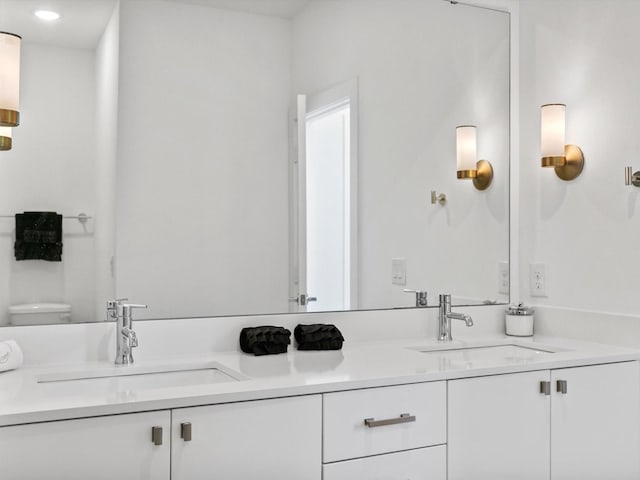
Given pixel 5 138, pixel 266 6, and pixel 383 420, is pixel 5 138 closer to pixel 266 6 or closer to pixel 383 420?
pixel 266 6

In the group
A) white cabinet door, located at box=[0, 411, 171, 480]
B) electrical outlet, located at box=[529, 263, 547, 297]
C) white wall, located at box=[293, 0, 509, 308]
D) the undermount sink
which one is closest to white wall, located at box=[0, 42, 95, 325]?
the undermount sink

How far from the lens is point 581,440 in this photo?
6.61 feet

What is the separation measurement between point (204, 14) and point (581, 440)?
175 centimetres

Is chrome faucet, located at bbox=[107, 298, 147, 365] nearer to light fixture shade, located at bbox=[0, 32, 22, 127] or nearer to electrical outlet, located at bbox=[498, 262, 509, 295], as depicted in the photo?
light fixture shade, located at bbox=[0, 32, 22, 127]

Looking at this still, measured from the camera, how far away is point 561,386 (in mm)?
1959

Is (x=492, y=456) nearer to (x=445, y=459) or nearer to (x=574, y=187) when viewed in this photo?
A: (x=445, y=459)

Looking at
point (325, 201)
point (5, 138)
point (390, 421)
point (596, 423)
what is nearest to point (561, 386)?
A: point (596, 423)

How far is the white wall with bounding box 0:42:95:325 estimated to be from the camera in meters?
1.80

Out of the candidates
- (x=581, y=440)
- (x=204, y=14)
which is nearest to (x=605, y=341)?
(x=581, y=440)

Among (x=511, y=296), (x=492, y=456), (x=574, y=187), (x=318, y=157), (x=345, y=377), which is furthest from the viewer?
(x=511, y=296)

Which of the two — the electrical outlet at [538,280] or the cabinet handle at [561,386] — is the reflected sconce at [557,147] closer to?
the electrical outlet at [538,280]

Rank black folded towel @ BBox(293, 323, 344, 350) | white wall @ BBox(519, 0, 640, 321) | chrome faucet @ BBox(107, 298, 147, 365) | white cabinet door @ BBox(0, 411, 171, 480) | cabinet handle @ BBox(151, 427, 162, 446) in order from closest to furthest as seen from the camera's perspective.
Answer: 1. white cabinet door @ BBox(0, 411, 171, 480)
2. cabinet handle @ BBox(151, 427, 162, 446)
3. chrome faucet @ BBox(107, 298, 147, 365)
4. black folded towel @ BBox(293, 323, 344, 350)
5. white wall @ BBox(519, 0, 640, 321)

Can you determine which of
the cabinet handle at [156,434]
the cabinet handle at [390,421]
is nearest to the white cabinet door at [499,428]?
the cabinet handle at [390,421]

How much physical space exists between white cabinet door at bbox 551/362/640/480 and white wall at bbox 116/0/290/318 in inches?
36.3
